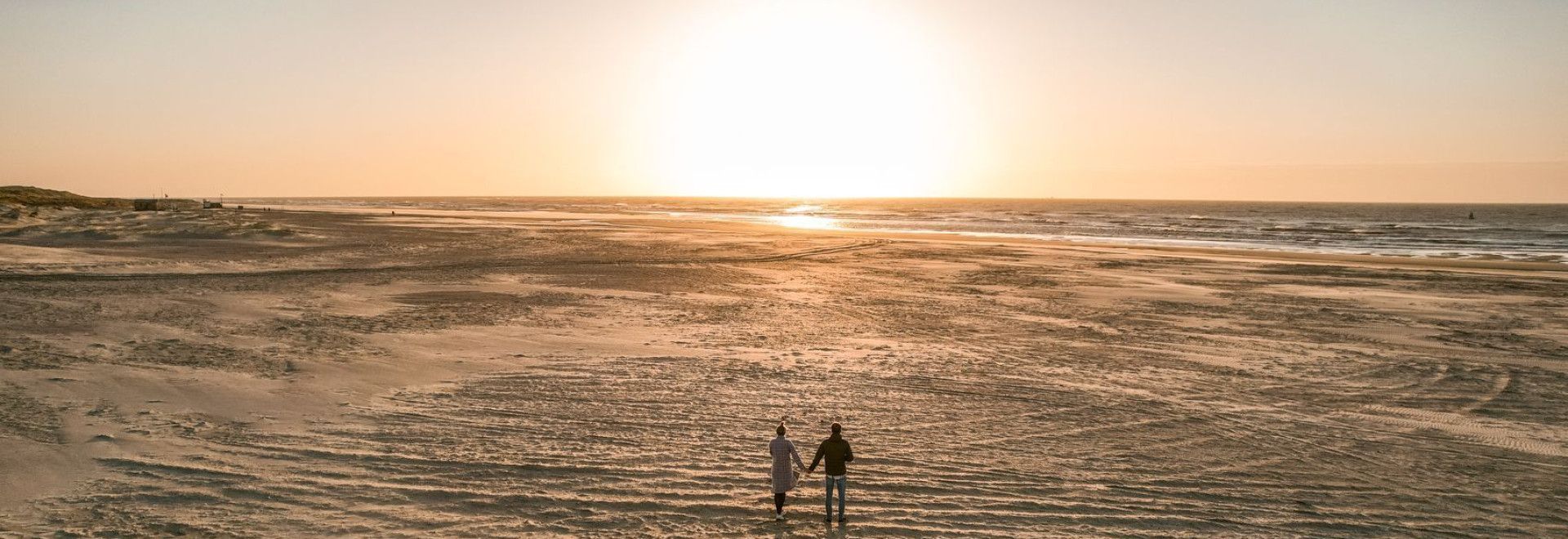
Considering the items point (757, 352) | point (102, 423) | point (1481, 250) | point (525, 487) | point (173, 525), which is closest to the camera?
point (173, 525)

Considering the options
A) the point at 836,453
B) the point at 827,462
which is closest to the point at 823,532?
the point at 827,462

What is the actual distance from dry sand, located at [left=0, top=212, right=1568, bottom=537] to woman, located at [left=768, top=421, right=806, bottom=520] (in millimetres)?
306

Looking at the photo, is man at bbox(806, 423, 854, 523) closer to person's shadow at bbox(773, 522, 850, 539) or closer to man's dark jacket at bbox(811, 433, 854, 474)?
man's dark jacket at bbox(811, 433, 854, 474)

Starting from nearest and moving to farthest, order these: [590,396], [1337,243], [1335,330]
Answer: [590,396], [1335,330], [1337,243]

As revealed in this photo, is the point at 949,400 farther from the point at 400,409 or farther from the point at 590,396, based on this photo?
the point at 400,409

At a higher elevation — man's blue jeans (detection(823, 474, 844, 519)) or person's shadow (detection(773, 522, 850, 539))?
man's blue jeans (detection(823, 474, 844, 519))

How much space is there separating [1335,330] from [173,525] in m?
24.2

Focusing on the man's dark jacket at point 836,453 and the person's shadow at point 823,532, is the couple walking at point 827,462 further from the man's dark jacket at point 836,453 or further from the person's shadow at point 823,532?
the person's shadow at point 823,532

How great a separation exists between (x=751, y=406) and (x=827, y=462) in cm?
495

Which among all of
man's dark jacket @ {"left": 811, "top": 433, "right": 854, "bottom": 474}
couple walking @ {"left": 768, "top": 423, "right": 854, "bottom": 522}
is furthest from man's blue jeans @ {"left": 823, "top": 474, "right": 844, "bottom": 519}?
man's dark jacket @ {"left": 811, "top": 433, "right": 854, "bottom": 474}

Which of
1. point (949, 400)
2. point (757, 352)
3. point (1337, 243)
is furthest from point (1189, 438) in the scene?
point (1337, 243)

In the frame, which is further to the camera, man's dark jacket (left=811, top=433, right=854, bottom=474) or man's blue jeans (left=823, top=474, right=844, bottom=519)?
man's blue jeans (left=823, top=474, right=844, bottom=519)

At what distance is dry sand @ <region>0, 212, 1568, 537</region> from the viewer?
9844 mm

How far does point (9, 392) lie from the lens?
13648mm
